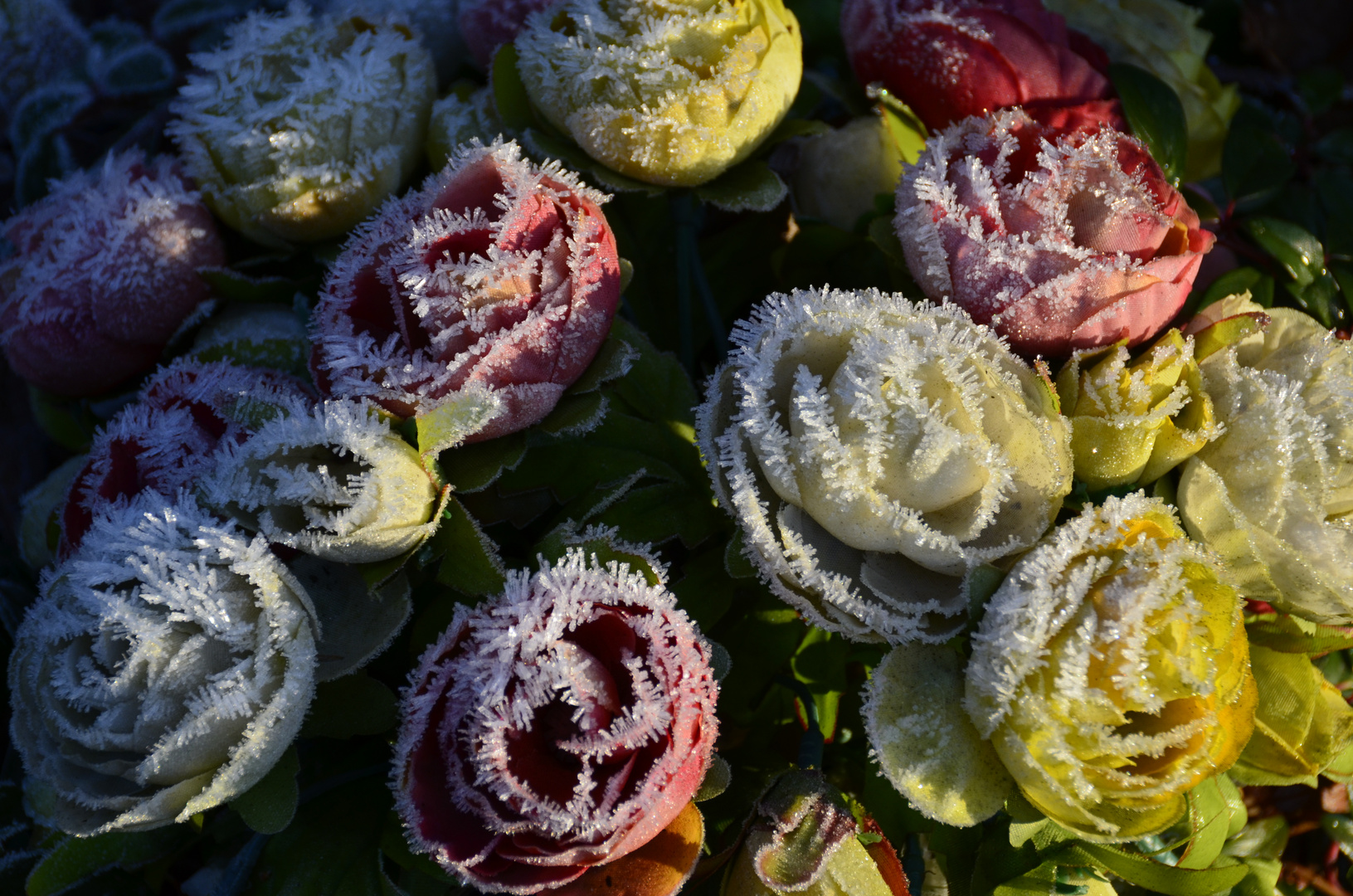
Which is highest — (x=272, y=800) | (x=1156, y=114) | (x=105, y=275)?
(x=1156, y=114)

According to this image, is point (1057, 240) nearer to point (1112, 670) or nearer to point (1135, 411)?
point (1135, 411)

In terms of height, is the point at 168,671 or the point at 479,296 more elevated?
the point at 479,296

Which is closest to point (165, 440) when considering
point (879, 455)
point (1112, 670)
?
point (879, 455)

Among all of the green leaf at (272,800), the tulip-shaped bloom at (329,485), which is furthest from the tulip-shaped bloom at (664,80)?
the green leaf at (272,800)

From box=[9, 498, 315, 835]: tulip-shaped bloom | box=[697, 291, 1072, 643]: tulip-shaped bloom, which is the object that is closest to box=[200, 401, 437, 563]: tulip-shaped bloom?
box=[9, 498, 315, 835]: tulip-shaped bloom

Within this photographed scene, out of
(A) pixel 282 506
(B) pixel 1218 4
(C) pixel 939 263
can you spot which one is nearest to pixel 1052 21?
(C) pixel 939 263

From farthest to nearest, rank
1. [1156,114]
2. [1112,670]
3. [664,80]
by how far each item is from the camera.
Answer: [1156,114], [664,80], [1112,670]

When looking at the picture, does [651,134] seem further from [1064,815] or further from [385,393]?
[1064,815]
